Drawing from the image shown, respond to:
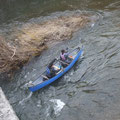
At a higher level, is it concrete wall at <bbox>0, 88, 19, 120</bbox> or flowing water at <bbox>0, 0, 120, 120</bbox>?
concrete wall at <bbox>0, 88, 19, 120</bbox>

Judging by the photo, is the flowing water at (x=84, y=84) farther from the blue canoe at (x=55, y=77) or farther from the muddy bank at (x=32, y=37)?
the muddy bank at (x=32, y=37)

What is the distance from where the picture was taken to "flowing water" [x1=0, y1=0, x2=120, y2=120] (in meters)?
9.65

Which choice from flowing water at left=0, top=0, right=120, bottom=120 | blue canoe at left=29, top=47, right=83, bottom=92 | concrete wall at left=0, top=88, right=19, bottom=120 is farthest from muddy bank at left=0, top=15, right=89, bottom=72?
concrete wall at left=0, top=88, right=19, bottom=120

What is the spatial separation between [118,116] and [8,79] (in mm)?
7956

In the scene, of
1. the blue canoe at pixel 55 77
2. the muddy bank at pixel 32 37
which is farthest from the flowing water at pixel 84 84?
the muddy bank at pixel 32 37

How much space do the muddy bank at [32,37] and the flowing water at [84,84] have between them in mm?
677

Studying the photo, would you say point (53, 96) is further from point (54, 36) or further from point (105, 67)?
point (54, 36)

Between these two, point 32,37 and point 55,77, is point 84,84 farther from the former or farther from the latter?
point 32,37

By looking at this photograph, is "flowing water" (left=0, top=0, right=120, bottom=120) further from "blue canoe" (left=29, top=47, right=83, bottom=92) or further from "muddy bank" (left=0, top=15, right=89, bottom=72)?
"muddy bank" (left=0, top=15, right=89, bottom=72)

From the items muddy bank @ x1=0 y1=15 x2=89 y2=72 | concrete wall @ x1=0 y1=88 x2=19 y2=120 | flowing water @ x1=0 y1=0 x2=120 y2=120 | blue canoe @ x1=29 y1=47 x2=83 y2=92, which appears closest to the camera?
concrete wall @ x1=0 y1=88 x2=19 y2=120

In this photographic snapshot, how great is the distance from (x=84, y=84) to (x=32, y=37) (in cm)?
775

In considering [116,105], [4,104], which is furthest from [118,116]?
[4,104]

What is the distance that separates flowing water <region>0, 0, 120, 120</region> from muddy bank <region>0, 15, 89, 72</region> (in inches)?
26.6

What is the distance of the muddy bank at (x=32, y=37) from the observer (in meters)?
13.5
